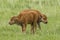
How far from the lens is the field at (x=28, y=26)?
24.3ft

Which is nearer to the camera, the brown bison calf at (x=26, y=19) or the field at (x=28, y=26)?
the field at (x=28, y=26)

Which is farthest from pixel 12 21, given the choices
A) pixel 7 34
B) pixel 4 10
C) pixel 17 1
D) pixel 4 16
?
pixel 17 1

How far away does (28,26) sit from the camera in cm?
891

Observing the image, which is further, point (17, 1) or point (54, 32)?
point (17, 1)

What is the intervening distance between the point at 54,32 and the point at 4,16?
7.92 feet

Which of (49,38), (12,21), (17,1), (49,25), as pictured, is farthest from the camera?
(17,1)

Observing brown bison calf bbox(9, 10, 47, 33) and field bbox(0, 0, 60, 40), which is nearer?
field bbox(0, 0, 60, 40)

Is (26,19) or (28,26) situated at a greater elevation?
(26,19)

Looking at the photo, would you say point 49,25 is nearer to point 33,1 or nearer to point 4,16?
point 4,16

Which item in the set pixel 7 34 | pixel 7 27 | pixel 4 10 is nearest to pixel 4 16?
pixel 4 10

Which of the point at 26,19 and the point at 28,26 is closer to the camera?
the point at 26,19

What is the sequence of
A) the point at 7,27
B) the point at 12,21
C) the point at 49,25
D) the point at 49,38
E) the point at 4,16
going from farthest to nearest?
1. the point at 4,16
2. the point at 49,25
3. the point at 7,27
4. the point at 12,21
5. the point at 49,38

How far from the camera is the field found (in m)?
7.39

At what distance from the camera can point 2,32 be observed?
779 centimetres
